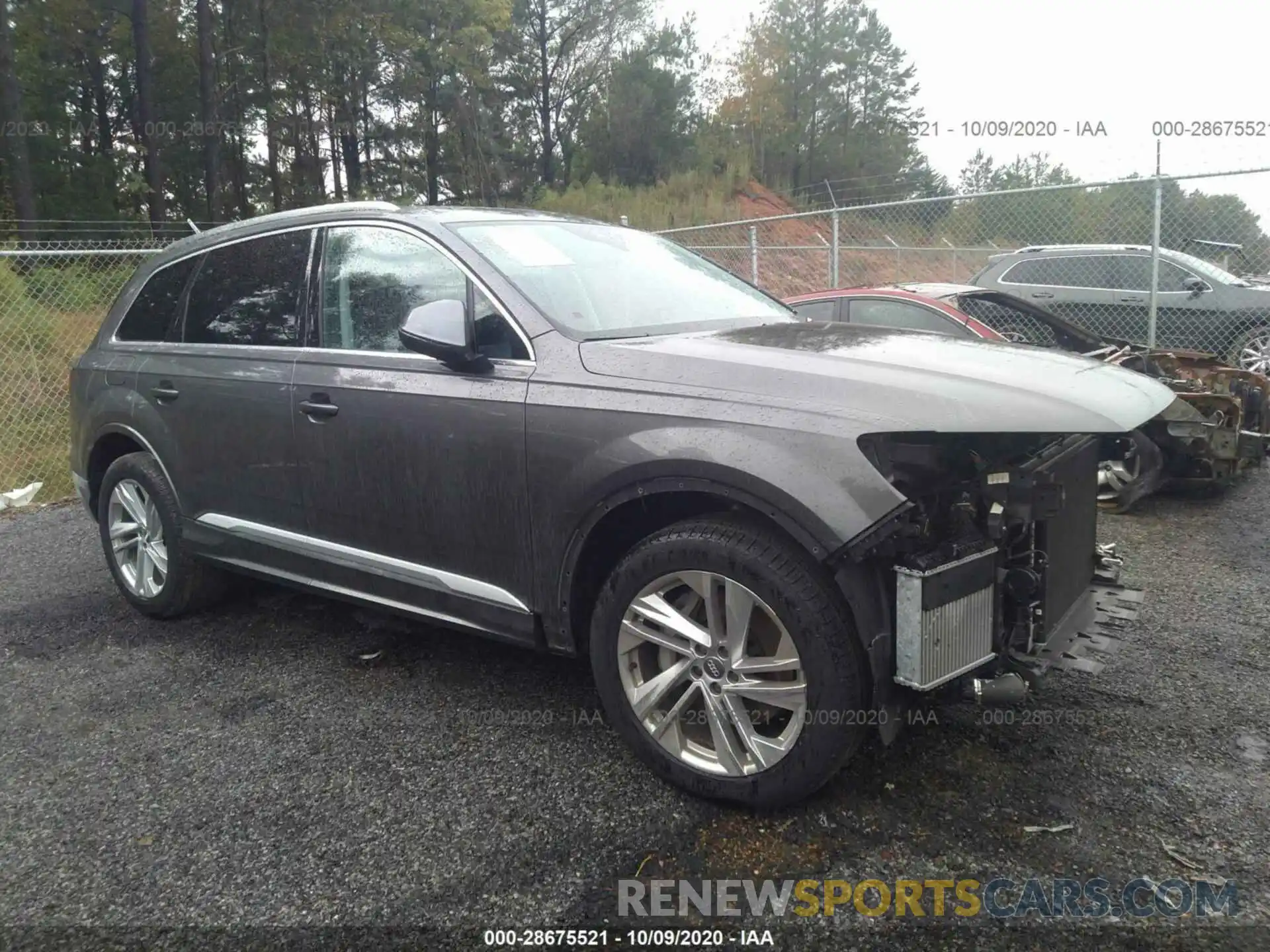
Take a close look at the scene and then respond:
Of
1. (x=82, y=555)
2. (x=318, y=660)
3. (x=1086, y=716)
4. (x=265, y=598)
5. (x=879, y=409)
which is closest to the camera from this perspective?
(x=879, y=409)

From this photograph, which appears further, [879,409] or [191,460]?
[191,460]

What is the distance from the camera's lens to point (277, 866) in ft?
7.66

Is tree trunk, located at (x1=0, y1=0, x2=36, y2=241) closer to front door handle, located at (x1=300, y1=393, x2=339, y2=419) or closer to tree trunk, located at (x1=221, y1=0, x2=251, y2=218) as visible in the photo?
tree trunk, located at (x1=221, y1=0, x2=251, y2=218)

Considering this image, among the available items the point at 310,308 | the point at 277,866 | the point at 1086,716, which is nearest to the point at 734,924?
the point at 277,866

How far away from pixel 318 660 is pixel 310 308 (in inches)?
56.9

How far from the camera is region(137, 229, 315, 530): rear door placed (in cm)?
347

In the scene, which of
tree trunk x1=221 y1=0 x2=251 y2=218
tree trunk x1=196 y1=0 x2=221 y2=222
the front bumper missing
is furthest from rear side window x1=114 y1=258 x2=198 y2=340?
tree trunk x1=221 y1=0 x2=251 y2=218

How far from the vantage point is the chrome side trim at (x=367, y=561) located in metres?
2.91

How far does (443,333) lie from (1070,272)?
351 inches

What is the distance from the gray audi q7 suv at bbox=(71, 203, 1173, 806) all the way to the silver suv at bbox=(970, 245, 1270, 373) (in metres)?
6.87

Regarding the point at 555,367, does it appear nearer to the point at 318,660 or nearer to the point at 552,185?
the point at 318,660

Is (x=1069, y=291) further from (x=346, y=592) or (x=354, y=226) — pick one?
(x=346, y=592)

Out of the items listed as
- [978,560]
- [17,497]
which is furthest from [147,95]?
[978,560]

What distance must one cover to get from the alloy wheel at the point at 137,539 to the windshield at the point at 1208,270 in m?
9.54
